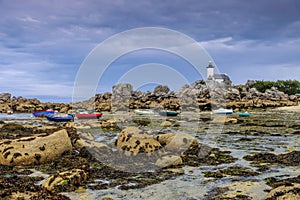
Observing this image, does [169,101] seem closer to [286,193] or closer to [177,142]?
[177,142]

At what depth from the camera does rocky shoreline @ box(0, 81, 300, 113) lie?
76500 mm

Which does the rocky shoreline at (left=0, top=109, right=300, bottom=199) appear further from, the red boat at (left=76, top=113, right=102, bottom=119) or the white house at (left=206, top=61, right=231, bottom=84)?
the white house at (left=206, top=61, right=231, bottom=84)

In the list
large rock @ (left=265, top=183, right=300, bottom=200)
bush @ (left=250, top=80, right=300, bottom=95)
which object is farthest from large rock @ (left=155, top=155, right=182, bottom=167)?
bush @ (left=250, top=80, right=300, bottom=95)

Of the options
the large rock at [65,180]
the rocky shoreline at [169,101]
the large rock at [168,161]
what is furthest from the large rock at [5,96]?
the large rock at [65,180]

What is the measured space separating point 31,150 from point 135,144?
562cm

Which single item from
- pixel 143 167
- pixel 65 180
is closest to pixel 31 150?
pixel 65 180

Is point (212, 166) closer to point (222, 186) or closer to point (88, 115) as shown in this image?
point (222, 186)

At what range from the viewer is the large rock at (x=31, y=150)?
50.9 ft

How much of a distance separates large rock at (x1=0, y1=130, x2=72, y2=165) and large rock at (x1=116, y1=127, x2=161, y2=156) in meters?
3.52

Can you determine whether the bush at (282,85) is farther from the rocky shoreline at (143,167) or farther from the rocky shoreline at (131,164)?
the rocky shoreline at (131,164)

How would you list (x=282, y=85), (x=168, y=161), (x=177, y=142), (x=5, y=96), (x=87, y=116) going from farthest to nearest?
(x=282, y=85), (x=5, y=96), (x=87, y=116), (x=177, y=142), (x=168, y=161)

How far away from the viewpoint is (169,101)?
80.5 meters

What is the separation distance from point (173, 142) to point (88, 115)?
2908 cm

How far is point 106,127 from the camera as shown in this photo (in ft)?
113
